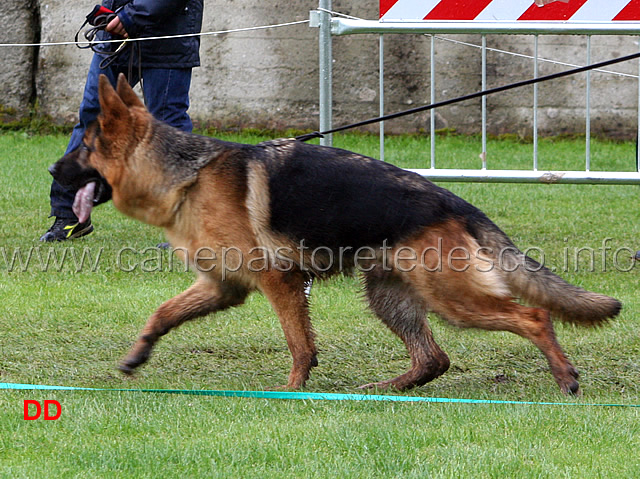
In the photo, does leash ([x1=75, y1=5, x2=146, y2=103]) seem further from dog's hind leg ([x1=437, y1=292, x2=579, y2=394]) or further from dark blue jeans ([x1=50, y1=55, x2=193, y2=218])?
dog's hind leg ([x1=437, y1=292, x2=579, y2=394])

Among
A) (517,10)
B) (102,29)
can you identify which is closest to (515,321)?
(517,10)

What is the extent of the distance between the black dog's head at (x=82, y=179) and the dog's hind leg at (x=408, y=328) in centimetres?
122

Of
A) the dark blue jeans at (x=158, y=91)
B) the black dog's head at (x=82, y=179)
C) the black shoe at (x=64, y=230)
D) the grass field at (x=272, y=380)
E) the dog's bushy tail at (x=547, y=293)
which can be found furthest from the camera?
the black shoe at (x=64, y=230)

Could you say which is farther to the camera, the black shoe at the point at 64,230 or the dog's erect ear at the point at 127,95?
the black shoe at the point at 64,230

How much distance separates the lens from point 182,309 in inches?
155

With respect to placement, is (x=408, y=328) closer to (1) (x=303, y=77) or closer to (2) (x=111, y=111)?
(2) (x=111, y=111)

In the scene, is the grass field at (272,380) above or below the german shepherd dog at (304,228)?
below

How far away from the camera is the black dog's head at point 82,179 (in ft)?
12.5

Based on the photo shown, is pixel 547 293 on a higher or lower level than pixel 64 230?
higher

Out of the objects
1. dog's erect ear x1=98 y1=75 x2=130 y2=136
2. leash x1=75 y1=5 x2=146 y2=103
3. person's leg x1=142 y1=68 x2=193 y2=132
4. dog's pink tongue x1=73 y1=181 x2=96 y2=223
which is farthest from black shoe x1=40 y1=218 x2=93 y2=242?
dog's erect ear x1=98 y1=75 x2=130 y2=136

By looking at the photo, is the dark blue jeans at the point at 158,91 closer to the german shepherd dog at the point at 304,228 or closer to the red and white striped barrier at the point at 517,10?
the red and white striped barrier at the point at 517,10

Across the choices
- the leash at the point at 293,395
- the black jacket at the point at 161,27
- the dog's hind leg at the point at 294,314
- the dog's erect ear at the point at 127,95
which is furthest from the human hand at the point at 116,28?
the leash at the point at 293,395

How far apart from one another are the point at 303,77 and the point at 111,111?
777 centimetres

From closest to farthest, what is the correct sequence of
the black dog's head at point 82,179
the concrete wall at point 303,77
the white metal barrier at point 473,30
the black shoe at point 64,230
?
the black dog's head at point 82,179
the white metal barrier at point 473,30
the black shoe at point 64,230
the concrete wall at point 303,77
